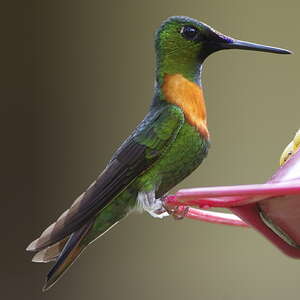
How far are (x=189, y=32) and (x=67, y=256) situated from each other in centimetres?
88

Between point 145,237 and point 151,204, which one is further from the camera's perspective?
point 145,237

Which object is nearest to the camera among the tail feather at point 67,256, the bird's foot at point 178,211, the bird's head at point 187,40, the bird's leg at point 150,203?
the bird's foot at point 178,211

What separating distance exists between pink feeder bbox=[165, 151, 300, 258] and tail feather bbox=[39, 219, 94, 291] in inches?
14.0

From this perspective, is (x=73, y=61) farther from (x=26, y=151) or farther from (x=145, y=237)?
(x=145, y=237)

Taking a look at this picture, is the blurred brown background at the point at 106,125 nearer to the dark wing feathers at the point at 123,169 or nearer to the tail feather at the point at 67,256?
the dark wing feathers at the point at 123,169

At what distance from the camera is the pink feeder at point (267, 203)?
1.72 meters

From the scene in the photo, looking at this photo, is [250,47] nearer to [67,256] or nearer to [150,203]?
[150,203]

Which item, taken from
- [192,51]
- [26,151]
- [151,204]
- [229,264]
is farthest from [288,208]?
[26,151]

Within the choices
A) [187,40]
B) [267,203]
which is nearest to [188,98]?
[187,40]

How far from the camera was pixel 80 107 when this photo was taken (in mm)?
4578

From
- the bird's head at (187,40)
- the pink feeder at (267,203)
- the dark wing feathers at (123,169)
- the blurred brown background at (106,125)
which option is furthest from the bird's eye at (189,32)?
the blurred brown background at (106,125)

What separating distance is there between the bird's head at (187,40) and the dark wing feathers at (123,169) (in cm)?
22

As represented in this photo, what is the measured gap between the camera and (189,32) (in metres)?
2.72

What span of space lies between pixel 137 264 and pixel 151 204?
212 centimetres
